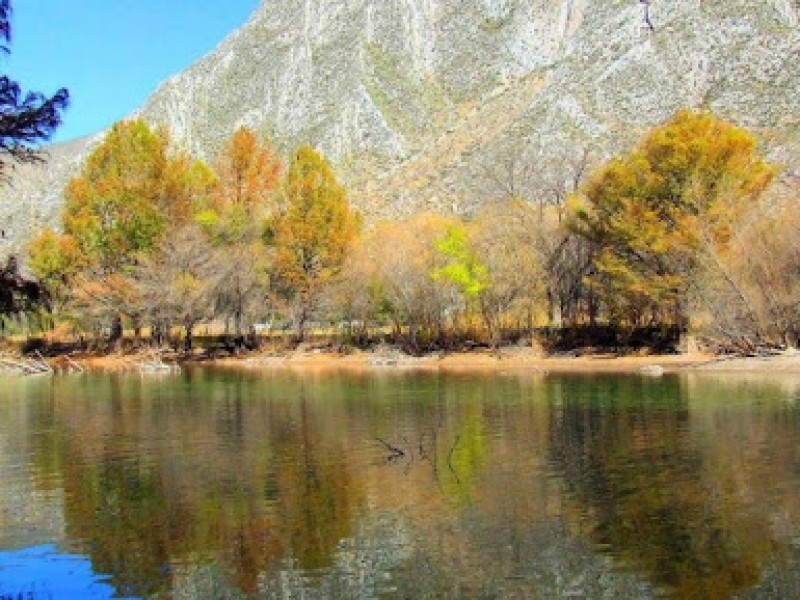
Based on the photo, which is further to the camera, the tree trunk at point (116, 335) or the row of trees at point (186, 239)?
the tree trunk at point (116, 335)

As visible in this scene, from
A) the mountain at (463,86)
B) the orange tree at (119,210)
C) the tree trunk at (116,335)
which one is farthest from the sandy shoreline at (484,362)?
the mountain at (463,86)

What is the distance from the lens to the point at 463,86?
166m

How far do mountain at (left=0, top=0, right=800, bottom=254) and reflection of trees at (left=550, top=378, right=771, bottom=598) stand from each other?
63898 millimetres

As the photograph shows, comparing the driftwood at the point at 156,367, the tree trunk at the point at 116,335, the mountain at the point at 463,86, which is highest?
the mountain at the point at 463,86

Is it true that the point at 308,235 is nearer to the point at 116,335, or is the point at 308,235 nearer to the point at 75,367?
the point at 116,335

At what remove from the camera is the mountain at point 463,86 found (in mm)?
114312

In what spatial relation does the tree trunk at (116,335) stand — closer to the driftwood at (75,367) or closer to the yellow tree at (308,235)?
the driftwood at (75,367)

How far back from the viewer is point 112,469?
2395 cm

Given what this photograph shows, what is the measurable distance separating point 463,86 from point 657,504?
507 feet

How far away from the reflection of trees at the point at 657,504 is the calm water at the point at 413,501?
2.2 inches

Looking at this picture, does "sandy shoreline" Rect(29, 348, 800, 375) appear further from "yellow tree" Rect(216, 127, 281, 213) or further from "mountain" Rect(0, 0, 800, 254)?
"mountain" Rect(0, 0, 800, 254)

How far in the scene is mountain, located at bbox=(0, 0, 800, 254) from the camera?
375ft

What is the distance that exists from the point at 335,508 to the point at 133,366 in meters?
50.8

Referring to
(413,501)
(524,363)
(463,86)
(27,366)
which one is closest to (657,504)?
(413,501)
